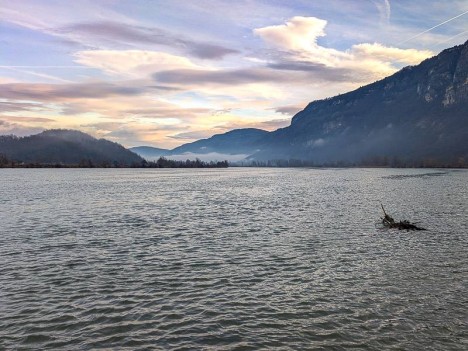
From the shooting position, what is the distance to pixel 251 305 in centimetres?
2127

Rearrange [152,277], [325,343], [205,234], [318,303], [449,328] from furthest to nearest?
1. [205,234]
2. [152,277]
3. [318,303]
4. [449,328]
5. [325,343]

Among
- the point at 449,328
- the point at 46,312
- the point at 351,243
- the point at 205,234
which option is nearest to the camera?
the point at 449,328

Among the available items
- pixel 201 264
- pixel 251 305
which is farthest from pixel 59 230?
pixel 251 305

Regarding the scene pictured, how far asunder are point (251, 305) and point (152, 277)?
8.46 m

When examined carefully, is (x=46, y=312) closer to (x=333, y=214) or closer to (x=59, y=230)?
(x=59, y=230)

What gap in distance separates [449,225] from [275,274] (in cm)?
3393

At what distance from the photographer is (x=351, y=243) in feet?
126

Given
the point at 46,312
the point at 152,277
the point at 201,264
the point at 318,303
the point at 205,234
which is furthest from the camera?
the point at 205,234

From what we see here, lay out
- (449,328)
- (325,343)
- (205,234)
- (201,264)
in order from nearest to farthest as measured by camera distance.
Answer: (325,343)
(449,328)
(201,264)
(205,234)

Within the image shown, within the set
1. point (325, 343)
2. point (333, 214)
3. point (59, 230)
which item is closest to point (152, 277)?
point (325, 343)

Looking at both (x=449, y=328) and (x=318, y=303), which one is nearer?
(x=449, y=328)

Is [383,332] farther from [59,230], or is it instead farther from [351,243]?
[59,230]

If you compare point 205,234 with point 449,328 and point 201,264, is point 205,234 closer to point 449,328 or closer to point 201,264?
point 201,264

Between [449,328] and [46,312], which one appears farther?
[46,312]
